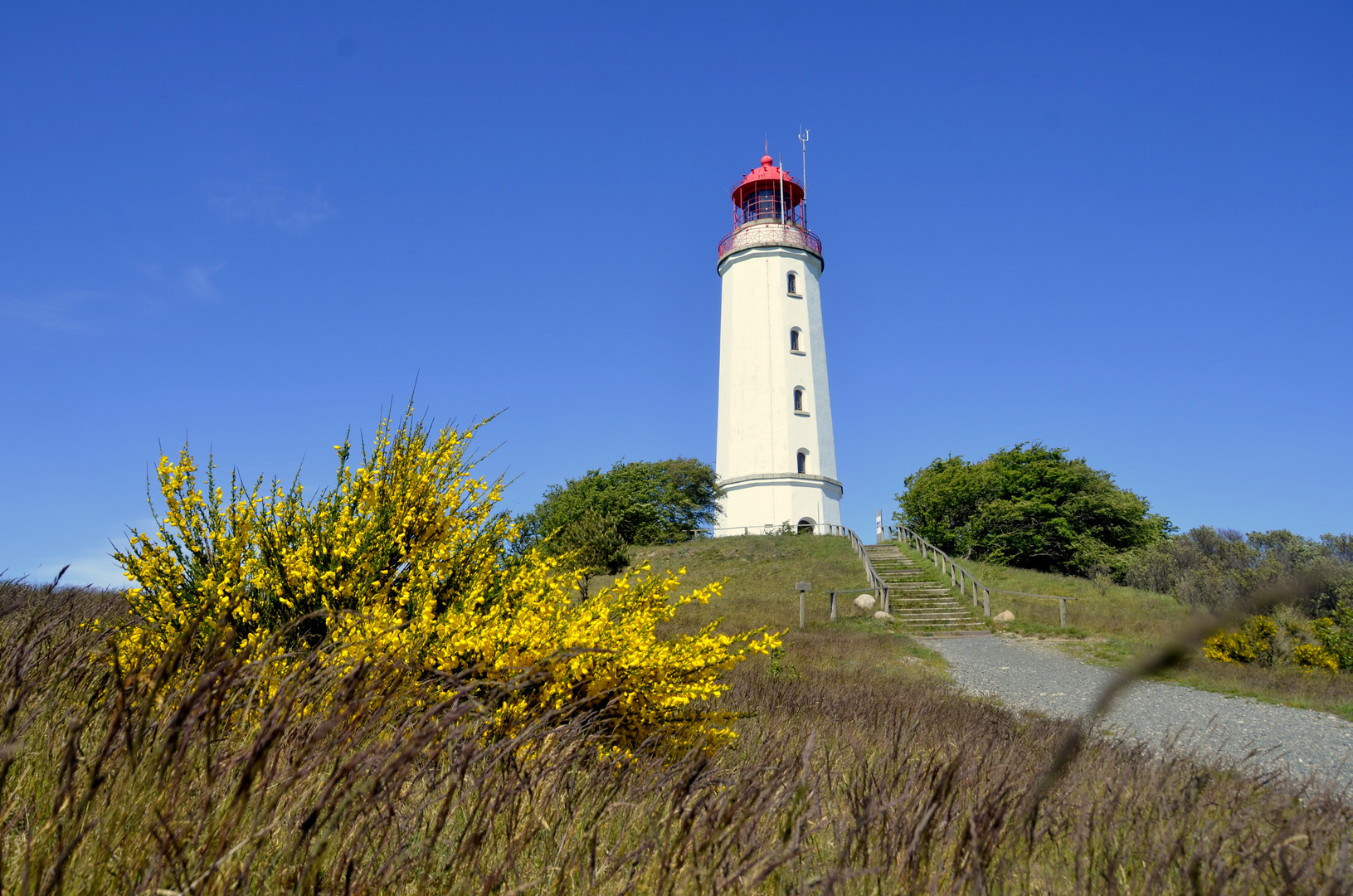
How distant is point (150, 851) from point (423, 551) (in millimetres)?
3857

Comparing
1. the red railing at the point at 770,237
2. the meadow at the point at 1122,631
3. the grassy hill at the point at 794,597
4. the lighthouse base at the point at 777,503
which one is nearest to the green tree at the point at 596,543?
the grassy hill at the point at 794,597

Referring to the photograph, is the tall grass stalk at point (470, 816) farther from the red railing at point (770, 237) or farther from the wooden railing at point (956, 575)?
the red railing at point (770, 237)

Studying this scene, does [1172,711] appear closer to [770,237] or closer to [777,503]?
[777,503]

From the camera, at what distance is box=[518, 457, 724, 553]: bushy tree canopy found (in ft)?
139

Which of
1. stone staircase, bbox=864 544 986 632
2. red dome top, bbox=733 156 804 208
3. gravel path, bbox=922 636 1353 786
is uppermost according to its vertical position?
red dome top, bbox=733 156 804 208

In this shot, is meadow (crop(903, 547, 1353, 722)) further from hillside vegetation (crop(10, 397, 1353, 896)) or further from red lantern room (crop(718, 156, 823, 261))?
red lantern room (crop(718, 156, 823, 261))

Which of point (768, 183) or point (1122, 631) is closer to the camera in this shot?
point (1122, 631)

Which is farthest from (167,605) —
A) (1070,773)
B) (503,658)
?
(1070,773)

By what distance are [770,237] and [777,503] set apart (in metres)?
12.9

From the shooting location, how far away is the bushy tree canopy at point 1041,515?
4050 cm

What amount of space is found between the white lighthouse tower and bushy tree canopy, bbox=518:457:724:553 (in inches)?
120

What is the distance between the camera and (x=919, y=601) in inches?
958

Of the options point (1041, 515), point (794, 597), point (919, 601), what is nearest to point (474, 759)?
point (919, 601)

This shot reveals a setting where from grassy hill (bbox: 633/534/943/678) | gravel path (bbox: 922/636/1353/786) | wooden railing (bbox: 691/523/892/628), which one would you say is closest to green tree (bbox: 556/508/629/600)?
grassy hill (bbox: 633/534/943/678)
